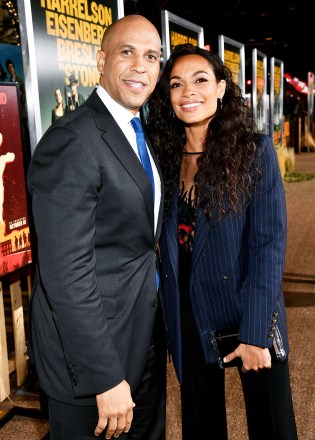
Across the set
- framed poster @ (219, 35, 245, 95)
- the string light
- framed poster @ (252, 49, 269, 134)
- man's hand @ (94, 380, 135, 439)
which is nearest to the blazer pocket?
man's hand @ (94, 380, 135, 439)

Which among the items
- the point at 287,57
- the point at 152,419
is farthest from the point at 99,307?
the point at 287,57

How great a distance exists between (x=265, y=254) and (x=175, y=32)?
10.5ft

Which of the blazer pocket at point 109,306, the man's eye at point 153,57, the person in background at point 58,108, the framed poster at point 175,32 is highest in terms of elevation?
the framed poster at point 175,32

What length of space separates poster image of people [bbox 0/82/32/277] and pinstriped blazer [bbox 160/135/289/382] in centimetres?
89

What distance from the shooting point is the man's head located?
61.9 inches

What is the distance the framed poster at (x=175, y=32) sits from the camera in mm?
4059

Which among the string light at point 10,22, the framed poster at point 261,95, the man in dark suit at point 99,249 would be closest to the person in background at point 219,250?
the man in dark suit at point 99,249

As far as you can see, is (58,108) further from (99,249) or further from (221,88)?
(99,249)

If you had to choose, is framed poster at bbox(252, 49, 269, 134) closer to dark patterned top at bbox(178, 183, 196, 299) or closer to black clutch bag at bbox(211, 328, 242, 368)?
dark patterned top at bbox(178, 183, 196, 299)

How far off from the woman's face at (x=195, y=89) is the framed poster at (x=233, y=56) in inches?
181

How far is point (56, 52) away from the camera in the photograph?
90.4 inches

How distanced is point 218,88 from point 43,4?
835 mm

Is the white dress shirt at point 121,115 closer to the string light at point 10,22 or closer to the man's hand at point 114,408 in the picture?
the man's hand at point 114,408

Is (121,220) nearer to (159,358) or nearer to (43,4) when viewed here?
(159,358)
